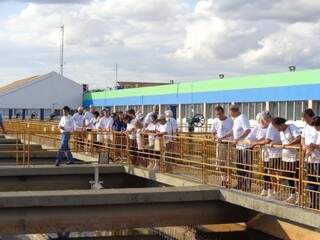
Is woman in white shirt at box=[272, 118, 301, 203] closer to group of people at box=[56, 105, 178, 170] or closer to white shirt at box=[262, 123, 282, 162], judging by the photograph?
white shirt at box=[262, 123, 282, 162]

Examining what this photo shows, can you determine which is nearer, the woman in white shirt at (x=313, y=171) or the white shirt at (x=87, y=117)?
the woman in white shirt at (x=313, y=171)

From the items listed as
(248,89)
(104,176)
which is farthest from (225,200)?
(248,89)

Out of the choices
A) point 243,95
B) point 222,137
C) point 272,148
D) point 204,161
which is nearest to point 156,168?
point 204,161

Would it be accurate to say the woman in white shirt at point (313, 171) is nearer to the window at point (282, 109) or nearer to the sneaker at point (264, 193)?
the sneaker at point (264, 193)

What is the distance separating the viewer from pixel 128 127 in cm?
1884

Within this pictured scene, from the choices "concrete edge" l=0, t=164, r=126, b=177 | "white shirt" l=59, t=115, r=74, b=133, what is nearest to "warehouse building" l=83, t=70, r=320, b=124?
"white shirt" l=59, t=115, r=74, b=133

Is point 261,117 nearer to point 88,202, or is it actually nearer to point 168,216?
point 168,216

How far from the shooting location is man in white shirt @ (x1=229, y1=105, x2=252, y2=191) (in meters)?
11.9

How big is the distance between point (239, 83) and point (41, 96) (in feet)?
130

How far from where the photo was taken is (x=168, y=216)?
11922mm

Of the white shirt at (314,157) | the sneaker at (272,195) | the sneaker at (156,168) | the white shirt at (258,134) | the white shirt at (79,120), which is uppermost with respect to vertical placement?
the white shirt at (79,120)

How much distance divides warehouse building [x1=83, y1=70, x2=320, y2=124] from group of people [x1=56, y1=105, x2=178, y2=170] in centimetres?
1606

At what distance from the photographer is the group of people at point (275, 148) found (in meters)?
10.1

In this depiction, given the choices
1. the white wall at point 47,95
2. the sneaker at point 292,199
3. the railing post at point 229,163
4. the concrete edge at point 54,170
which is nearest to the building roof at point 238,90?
the white wall at point 47,95
